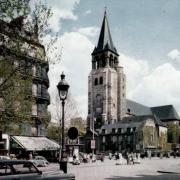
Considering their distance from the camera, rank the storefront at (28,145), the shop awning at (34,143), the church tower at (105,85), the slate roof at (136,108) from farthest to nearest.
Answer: the slate roof at (136,108)
the church tower at (105,85)
the shop awning at (34,143)
the storefront at (28,145)

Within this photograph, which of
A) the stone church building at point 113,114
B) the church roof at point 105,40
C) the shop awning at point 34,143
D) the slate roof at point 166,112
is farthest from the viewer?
the slate roof at point 166,112

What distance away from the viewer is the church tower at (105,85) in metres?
126

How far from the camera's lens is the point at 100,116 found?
125062mm

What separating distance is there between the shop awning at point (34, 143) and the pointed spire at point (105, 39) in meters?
91.9

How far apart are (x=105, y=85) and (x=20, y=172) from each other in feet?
387

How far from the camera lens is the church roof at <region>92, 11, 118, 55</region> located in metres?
134

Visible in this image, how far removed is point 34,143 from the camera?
4247 cm

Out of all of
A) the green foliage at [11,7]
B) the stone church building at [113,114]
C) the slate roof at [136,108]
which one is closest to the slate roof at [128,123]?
the stone church building at [113,114]

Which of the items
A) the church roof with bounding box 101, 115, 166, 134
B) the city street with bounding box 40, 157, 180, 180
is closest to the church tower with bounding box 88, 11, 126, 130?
the church roof with bounding box 101, 115, 166, 134

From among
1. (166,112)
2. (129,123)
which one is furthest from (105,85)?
(166,112)

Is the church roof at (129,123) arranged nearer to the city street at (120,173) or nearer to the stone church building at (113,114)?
the stone church building at (113,114)

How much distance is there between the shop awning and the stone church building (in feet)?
208

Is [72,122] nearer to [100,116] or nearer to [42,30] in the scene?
[42,30]

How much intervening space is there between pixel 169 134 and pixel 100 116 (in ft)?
87.5
